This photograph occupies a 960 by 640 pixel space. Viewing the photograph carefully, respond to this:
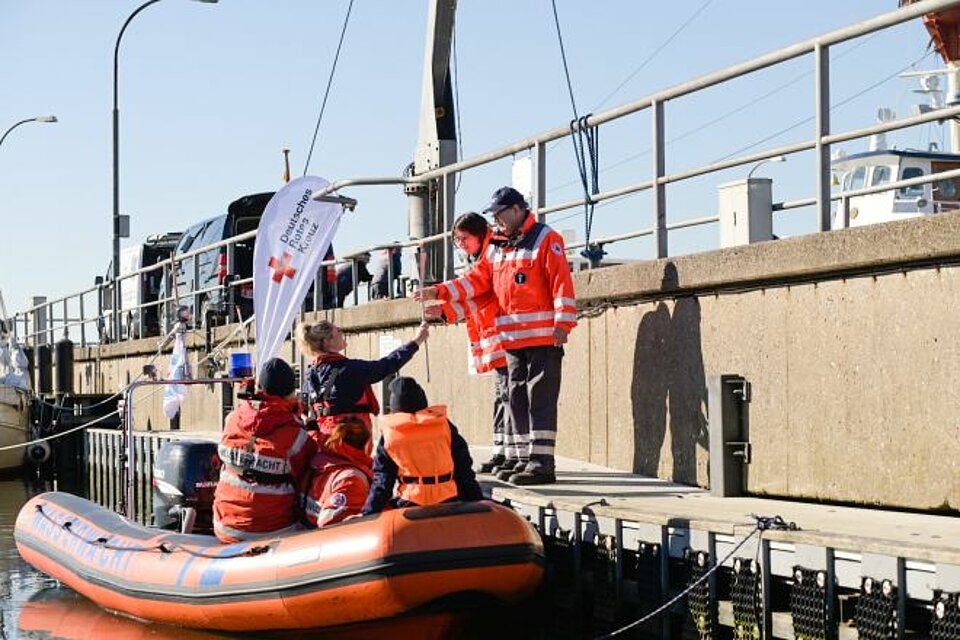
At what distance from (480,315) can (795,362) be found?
278cm

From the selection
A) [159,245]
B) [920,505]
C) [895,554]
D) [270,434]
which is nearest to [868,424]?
[920,505]

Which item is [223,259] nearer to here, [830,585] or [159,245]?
[159,245]

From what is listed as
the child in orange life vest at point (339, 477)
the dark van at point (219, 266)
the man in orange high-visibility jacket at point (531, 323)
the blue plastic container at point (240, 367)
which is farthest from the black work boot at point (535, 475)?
the dark van at point (219, 266)

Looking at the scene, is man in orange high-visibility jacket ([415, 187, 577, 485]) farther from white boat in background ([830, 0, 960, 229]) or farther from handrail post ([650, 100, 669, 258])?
white boat in background ([830, 0, 960, 229])

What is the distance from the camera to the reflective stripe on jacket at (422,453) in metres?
9.24

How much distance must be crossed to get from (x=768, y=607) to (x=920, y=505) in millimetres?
1463

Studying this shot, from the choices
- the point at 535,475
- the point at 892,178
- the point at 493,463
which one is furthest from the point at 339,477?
the point at 892,178

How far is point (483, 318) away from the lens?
1205cm

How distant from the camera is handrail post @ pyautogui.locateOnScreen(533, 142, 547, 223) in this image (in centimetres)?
1367

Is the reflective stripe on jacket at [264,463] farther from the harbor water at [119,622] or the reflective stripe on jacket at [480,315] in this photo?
the reflective stripe on jacket at [480,315]

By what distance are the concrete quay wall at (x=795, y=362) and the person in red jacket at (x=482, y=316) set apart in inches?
38.1

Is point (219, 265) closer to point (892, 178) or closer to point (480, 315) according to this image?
point (892, 178)

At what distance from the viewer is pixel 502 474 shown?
37.7 feet

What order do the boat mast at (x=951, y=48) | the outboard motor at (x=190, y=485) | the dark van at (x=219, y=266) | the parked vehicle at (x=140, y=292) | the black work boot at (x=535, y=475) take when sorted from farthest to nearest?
the parked vehicle at (x=140, y=292)
the dark van at (x=219, y=266)
the boat mast at (x=951, y=48)
the outboard motor at (x=190, y=485)
the black work boot at (x=535, y=475)
